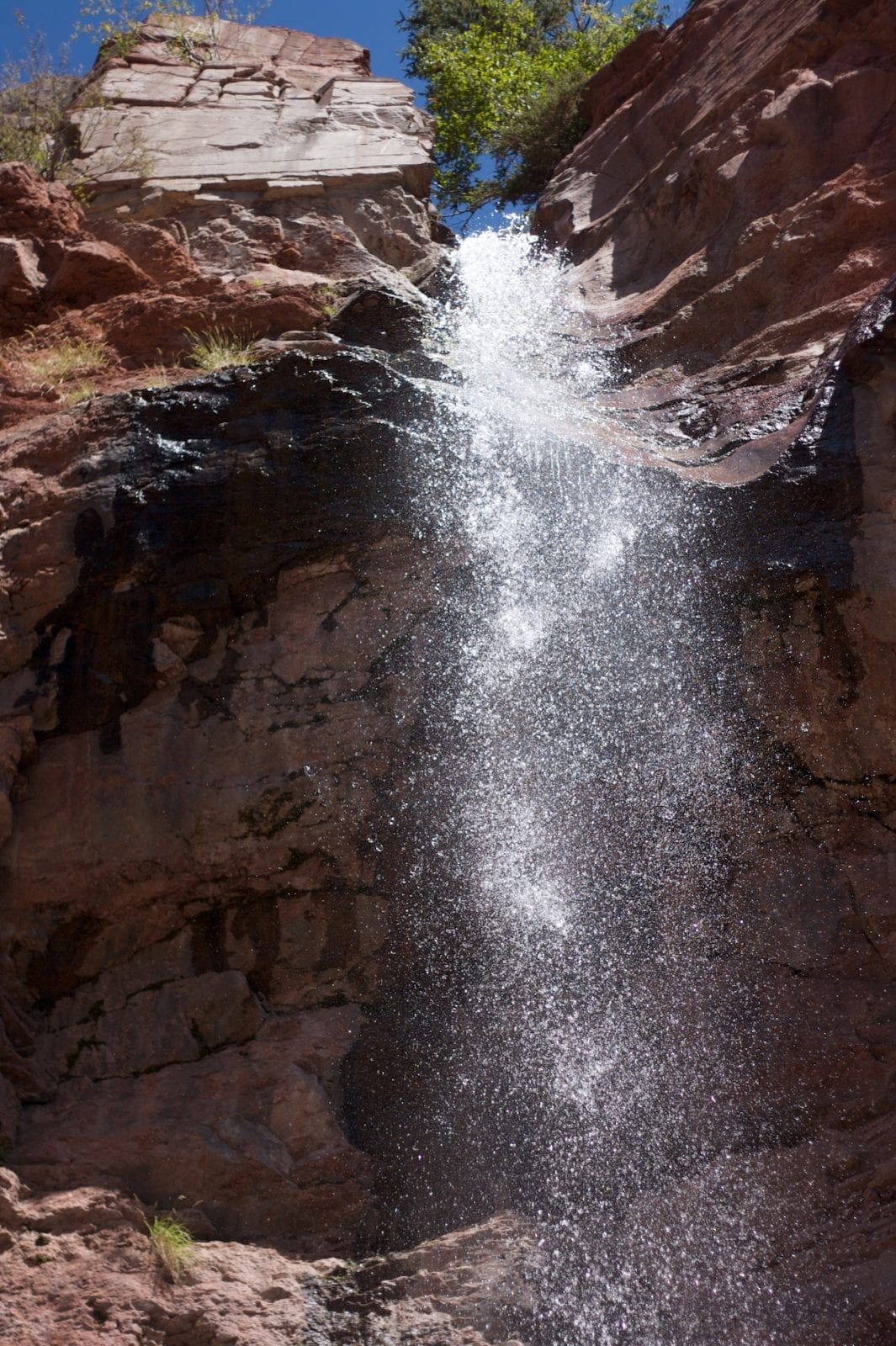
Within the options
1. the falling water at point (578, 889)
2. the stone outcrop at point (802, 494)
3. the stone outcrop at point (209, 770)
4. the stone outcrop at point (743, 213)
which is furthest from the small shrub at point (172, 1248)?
the stone outcrop at point (743, 213)

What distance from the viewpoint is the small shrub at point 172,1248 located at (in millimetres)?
4207

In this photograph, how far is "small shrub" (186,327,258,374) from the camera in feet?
25.2

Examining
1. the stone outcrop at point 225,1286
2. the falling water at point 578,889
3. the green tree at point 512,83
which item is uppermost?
the green tree at point 512,83

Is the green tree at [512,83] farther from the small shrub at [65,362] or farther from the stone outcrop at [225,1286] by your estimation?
the stone outcrop at [225,1286]

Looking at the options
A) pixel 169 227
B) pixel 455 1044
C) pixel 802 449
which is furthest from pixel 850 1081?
pixel 169 227

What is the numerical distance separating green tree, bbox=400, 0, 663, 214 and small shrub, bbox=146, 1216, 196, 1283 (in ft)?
44.8

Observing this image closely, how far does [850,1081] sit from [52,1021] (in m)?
3.47

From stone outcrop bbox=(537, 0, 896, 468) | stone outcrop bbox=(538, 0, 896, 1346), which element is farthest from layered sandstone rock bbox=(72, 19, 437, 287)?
stone outcrop bbox=(538, 0, 896, 1346)

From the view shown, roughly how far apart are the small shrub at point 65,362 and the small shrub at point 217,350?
2.04ft

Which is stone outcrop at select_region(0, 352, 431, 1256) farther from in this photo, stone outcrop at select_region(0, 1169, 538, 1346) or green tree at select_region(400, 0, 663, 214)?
green tree at select_region(400, 0, 663, 214)

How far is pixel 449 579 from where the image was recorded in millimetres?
6160

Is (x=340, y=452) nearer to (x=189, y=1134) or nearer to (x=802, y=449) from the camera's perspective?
(x=802, y=449)

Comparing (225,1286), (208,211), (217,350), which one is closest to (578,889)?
(225,1286)

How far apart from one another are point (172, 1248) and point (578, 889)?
2245mm
